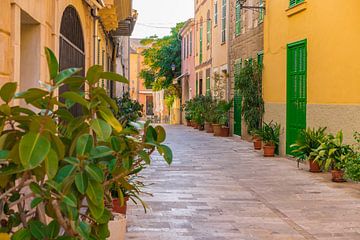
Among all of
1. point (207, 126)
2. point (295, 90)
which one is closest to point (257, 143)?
point (295, 90)

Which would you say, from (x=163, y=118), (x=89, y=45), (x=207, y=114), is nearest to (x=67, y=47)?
(x=89, y=45)

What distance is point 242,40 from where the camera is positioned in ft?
67.2

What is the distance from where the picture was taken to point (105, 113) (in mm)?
2713

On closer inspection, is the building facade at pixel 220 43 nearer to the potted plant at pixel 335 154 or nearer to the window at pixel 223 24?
the window at pixel 223 24

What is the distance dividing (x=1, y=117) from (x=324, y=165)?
9.50 metres

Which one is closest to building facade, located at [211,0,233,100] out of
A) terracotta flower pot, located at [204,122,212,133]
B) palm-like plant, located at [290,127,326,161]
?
terracotta flower pot, located at [204,122,212,133]

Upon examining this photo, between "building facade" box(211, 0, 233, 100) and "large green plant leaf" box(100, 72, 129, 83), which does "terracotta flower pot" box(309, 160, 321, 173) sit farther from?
"building facade" box(211, 0, 233, 100)

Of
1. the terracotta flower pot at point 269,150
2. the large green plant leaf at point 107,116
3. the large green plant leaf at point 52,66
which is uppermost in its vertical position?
the large green plant leaf at point 52,66

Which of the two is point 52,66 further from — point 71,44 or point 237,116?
point 237,116

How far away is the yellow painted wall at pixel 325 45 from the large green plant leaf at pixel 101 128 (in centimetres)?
877

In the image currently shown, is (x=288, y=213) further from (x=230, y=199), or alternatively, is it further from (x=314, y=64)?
(x=314, y=64)

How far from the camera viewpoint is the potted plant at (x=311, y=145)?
11.6 metres

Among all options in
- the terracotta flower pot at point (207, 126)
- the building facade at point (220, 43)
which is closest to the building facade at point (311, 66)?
the building facade at point (220, 43)

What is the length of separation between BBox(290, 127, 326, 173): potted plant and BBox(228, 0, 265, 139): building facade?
580 centimetres
